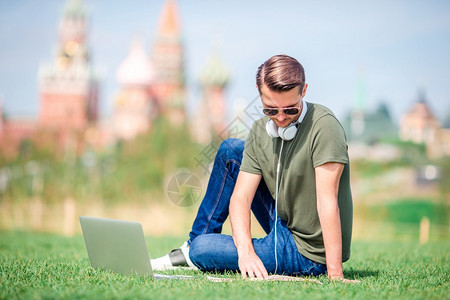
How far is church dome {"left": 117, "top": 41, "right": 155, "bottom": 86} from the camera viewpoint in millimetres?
65188

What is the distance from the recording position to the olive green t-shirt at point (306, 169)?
8.46ft

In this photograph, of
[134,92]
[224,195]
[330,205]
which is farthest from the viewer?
[134,92]

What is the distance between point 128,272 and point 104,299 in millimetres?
700

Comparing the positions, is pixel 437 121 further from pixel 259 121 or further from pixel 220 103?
pixel 259 121

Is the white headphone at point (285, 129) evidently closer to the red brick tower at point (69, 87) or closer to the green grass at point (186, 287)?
the green grass at point (186, 287)

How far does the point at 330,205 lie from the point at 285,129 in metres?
0.41

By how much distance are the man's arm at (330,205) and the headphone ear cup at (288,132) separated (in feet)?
0.70

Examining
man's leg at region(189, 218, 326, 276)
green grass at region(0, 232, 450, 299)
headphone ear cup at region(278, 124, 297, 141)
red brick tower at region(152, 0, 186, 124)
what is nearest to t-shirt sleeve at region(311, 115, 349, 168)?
headphone ear cup at region(278, 124, 297, 141)

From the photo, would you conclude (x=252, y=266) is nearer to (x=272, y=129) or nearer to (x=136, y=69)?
(x=272, y=129)

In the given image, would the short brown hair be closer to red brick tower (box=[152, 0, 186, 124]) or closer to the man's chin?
the man's chin

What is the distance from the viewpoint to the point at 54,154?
2702 cm

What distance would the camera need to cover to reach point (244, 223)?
2740mm

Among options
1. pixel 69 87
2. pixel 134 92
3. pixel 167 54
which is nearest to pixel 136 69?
pixel 134 92

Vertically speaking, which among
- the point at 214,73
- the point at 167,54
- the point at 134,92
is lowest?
the point at 134,92
